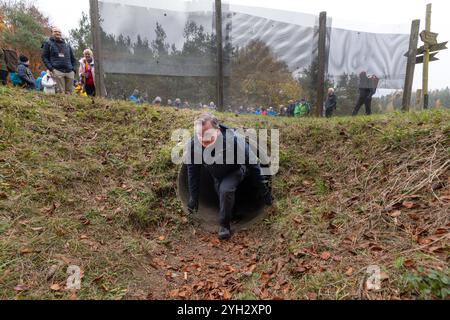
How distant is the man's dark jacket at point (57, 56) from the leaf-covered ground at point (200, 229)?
1.27m

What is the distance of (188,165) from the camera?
4.78m

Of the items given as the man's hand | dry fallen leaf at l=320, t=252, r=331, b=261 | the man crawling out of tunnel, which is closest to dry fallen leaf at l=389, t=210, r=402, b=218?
dry fallen leaf at l=320, t=252, r=331, b=261

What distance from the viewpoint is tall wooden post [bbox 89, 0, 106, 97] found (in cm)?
670

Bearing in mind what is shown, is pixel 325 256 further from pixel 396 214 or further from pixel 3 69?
pixel 3 69

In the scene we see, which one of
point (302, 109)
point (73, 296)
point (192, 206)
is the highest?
point (302, 109)

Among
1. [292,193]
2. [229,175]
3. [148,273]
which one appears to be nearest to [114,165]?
[229,175]

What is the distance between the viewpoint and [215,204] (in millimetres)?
5934

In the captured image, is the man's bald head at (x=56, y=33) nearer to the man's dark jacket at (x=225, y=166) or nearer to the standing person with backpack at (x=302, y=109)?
the man's dark jacket at (x=225, y=166)

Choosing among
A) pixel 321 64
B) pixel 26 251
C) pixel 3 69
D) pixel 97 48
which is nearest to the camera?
pixel 26 251

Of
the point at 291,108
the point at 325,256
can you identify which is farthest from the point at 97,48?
the point at 325,256

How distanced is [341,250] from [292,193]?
172 centimetres

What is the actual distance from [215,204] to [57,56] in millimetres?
5040

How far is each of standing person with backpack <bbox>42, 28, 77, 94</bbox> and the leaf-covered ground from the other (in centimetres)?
126

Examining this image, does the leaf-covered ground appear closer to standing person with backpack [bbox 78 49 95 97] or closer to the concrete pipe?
the concrete pipe
